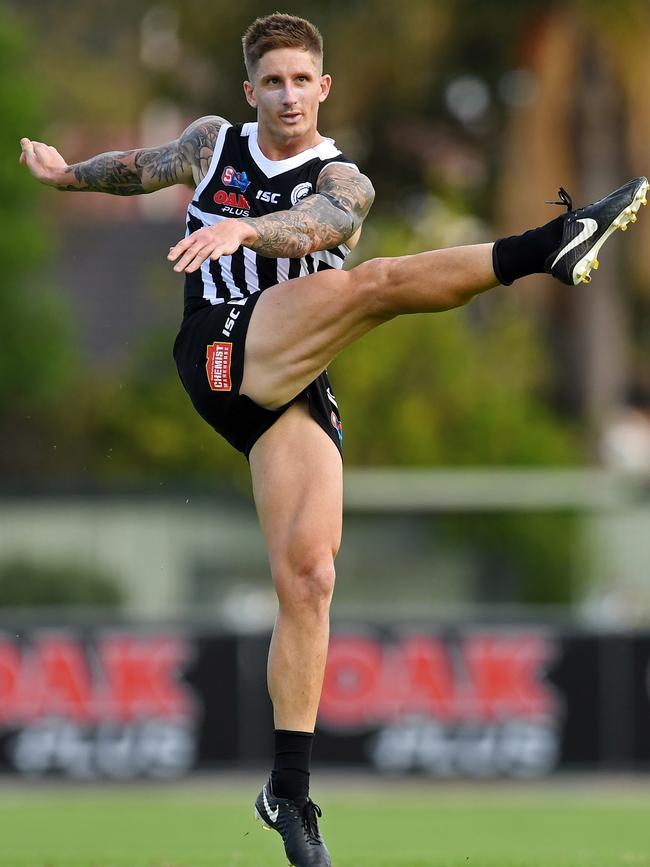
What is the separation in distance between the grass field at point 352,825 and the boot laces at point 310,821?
3.98 ft

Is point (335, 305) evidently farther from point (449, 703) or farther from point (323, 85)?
point (449, 703)

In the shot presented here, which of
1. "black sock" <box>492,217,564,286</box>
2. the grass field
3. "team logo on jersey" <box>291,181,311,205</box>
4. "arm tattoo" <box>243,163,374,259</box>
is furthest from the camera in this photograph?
the grass field

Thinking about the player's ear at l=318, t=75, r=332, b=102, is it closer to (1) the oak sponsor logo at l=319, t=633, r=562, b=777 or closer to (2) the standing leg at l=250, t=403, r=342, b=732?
(2) the standing leg at l=250, t=403, r=342, b=732

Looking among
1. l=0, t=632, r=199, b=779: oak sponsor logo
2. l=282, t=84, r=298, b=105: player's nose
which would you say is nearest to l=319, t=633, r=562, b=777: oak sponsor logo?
l=0, t=632, r=199, b=779: oak sponsor logo

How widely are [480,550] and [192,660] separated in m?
4.35

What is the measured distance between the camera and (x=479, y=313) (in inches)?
1105

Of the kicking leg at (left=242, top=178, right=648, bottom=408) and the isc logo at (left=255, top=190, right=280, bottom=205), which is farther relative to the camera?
the isc logo at (left=255, top=190, right=280, bottom=205)

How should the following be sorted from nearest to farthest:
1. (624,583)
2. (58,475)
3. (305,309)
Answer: (305,309) < (624,583) < (58,475)

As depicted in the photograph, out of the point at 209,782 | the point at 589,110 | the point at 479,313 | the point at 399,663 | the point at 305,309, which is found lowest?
the point at 209,782

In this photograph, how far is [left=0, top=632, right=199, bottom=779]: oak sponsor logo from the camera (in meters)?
16.6

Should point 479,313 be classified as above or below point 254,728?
above

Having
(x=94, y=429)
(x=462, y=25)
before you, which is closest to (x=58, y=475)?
(x=94, y=429)

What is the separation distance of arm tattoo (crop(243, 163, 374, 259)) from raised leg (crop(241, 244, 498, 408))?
174mm

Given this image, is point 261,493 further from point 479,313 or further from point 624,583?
point 479,313
